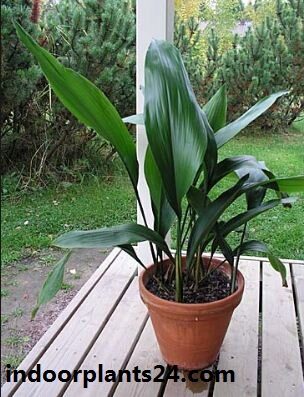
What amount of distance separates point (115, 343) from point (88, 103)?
791 millimetres

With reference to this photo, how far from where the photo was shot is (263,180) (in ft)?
4.30

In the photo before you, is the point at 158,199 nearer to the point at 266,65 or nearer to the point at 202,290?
the point at 202,290

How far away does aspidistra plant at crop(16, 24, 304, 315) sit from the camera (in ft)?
3.65

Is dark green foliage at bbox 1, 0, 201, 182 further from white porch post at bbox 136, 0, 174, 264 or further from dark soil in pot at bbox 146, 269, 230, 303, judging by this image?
dark soil in pot at bbox 146, 269, 230, 303

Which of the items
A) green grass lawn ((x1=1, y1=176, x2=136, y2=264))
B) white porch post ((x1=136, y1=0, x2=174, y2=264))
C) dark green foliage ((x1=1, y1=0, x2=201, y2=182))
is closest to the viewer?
white porch post ((x1=136, y1=0, x2=174, y2=264))

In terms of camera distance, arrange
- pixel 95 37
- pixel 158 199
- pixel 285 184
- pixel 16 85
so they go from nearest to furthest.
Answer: pixel 285 184, pixel 158 199, pixel 16 85, pixel 95 37

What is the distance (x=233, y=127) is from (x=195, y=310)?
0.52 metres

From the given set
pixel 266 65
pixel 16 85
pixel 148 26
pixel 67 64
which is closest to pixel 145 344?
pixel 148 26

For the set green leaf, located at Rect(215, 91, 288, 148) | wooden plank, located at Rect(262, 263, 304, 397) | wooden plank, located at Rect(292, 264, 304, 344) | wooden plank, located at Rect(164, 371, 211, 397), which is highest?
green leaf, located at Rect(215, 91, 288, 148)

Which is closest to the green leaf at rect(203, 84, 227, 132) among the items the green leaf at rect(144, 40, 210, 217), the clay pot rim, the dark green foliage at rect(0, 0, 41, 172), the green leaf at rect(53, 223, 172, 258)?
the green leaf at rect(144, 40, 210, 217)

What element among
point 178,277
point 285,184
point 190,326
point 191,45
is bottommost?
point 190,326

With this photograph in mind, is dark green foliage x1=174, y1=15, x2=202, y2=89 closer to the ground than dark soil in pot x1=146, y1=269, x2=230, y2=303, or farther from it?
farther from it

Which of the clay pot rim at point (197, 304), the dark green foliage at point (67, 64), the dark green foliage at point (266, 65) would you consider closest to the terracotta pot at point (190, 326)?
the clay pot rim at point (197, 304)

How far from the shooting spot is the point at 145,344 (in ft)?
4.91
